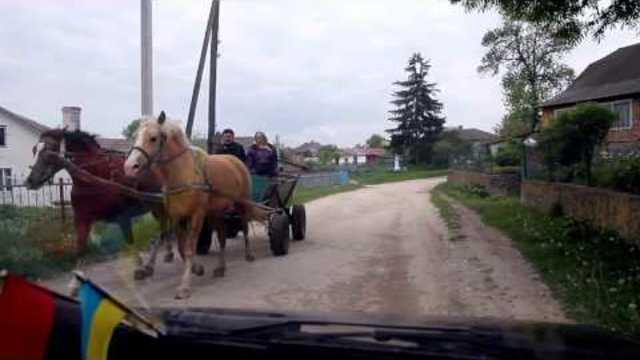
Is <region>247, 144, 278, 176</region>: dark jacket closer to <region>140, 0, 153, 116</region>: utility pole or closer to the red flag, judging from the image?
<region>140, 0, 153, 116</region>: utility pole

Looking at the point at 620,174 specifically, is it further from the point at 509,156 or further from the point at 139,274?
the point at 509,156

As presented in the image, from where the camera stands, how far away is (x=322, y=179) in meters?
47.9

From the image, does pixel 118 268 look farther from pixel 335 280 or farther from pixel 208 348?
pixel 208 348

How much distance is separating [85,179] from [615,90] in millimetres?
39425

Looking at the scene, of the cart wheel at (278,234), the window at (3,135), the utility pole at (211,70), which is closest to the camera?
the cart wheel at (278,234)

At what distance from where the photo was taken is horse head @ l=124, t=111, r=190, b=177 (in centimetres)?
839

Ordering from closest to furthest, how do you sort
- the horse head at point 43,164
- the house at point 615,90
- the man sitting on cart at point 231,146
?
the horse head at point 43,164
the man sitting on cart at point 231,146
the house at point 615,90

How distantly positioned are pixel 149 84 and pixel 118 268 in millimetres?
4605

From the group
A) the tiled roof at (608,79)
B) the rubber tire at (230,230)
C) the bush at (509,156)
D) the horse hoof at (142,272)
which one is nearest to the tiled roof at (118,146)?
the horse hoof at (142,272)

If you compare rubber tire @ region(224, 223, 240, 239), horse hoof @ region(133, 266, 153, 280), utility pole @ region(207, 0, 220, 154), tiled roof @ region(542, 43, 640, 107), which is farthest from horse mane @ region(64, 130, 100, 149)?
tiled roof @ region(542, 43, 640, 107)

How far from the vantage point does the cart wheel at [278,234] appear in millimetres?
11930

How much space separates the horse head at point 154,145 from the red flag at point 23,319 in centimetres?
605

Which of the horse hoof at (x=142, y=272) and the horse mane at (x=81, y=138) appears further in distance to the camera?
the horse mane at (x=81, y=138)

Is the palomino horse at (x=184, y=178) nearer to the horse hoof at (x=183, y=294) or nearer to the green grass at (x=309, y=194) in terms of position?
the horse hoof at (x=183, y=294)
